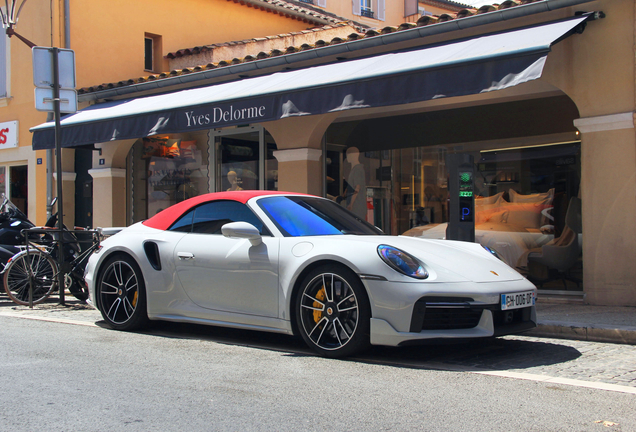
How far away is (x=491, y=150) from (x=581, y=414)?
684cm

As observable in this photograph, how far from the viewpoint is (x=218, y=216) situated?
606 centimetres

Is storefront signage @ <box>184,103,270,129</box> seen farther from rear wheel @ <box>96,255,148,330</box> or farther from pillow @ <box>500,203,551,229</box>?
pillow @ <box>500,203,551,229</box>

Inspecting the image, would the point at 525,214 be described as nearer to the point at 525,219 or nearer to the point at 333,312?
the point at 525,219

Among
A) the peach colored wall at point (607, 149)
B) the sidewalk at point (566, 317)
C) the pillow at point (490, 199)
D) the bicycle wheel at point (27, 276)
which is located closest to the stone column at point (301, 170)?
the pillow at point (490, 199)

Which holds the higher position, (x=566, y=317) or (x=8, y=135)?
(x=8, y=135)

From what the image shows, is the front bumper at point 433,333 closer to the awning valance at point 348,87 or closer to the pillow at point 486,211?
the awning valance at point 348,87

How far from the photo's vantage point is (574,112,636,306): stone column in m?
7.70

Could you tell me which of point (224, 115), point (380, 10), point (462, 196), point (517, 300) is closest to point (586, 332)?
point (517, 300)

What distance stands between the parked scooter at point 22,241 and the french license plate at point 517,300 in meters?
5.88

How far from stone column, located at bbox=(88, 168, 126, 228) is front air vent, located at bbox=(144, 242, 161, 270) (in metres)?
8.58

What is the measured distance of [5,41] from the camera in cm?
1652

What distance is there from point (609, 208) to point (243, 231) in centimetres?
474

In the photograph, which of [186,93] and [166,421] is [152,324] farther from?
[186,93]

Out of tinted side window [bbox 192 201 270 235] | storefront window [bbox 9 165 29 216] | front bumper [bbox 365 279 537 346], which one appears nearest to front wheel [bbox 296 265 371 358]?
front bumper [bbox 365 279 537 346]
